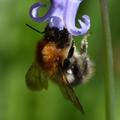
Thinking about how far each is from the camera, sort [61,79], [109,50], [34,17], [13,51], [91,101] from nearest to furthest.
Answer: [109,50] < [61,79] < [34,17] < [91,101] < [13,51]

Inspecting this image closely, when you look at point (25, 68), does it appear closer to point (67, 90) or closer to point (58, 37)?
point (58, 37)

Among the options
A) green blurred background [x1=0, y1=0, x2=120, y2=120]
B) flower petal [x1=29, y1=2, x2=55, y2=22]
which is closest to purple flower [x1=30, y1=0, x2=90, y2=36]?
flower petal [x1=29, y1=2, x2=55, y2=22]

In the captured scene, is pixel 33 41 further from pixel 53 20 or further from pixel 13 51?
pixel 53 20

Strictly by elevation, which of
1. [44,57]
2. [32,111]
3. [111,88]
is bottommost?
[32,111]

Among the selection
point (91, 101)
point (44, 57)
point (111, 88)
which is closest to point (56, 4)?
point (44, 57)

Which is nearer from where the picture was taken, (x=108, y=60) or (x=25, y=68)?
(x=108, y=60)

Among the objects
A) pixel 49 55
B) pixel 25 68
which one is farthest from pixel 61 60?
pixel 25 68
